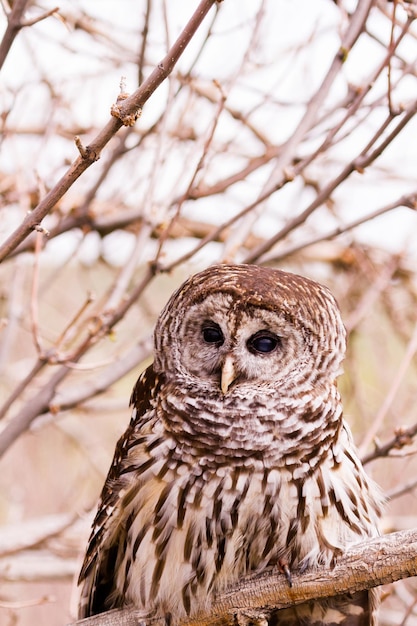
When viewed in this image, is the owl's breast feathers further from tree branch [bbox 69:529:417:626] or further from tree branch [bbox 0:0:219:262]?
tree branch [bbox 0:0:219:262]

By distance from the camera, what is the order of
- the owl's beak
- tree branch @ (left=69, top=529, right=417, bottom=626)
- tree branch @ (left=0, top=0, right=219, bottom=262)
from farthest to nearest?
the owl's beak, tree branch @ (left=69, top=529, right=417, bottom=626), tree branch @ (left=0, top=0, right=219, bottom=262)

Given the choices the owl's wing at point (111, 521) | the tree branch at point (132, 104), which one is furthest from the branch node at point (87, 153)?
the owl's wing at point (111, 521)

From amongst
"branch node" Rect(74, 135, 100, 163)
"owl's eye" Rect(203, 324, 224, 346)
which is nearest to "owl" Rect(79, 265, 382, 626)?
"owl's eye" Rect(203, 324, 224, 346)

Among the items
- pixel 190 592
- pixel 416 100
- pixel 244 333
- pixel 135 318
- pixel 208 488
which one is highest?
pixel 135 318

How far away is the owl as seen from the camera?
8.78 ft

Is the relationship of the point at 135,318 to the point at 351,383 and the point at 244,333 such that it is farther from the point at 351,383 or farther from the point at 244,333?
the point at 244,333

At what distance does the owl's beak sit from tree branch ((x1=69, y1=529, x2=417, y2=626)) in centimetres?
62

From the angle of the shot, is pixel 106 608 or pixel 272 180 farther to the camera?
pixel 106 608

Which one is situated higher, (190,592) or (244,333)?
(244,333)

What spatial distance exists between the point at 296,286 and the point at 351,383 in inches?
62.0

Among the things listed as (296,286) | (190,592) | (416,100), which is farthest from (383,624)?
(416,100)

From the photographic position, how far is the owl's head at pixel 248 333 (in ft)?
8.74

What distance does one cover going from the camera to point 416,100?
2.70m

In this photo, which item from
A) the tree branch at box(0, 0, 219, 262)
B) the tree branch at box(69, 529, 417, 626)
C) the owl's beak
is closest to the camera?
the tree branch at box(0, 0, 219, 262)
